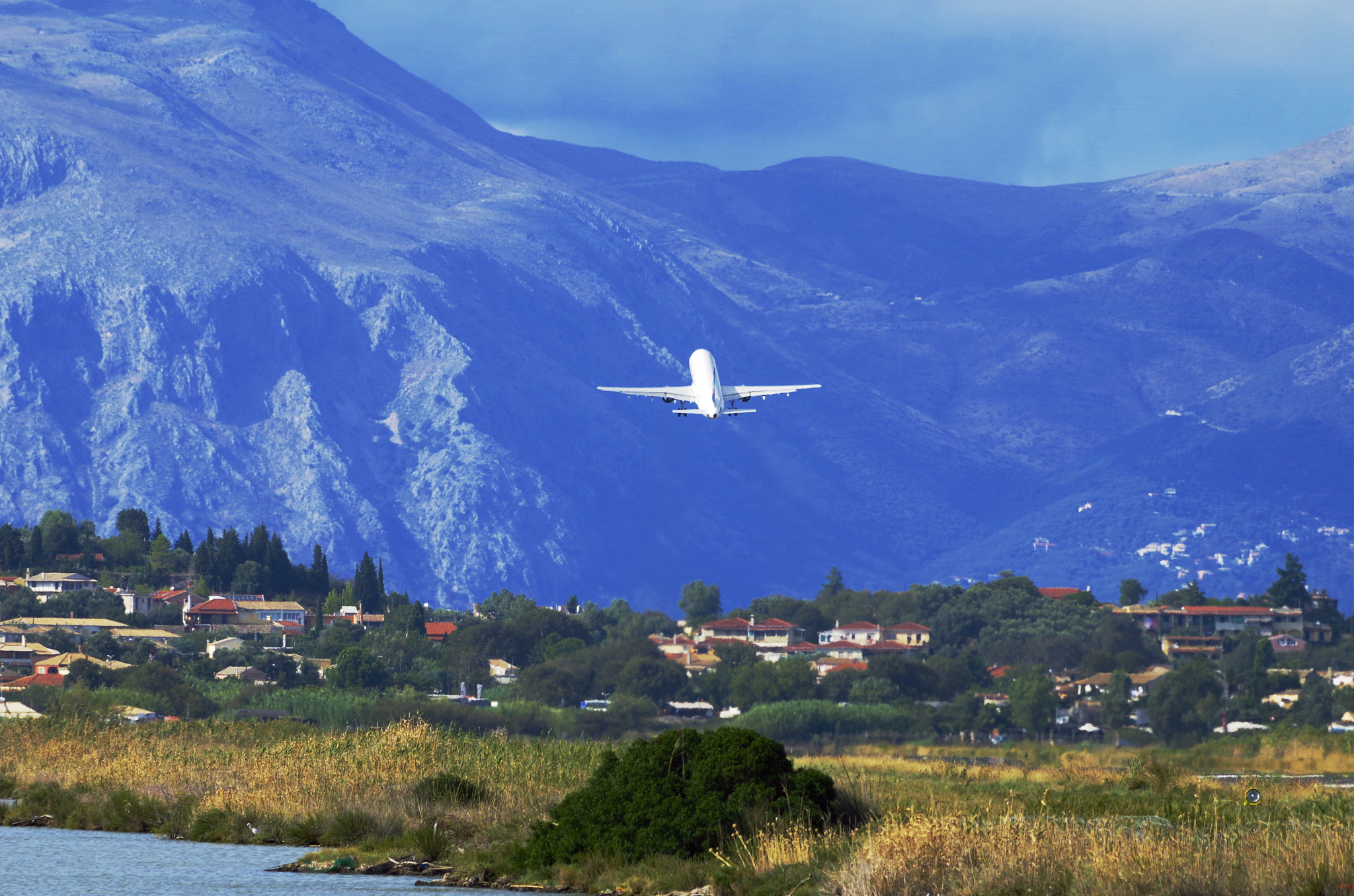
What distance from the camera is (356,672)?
195500 mm

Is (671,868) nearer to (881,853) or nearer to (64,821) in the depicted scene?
(881,853)

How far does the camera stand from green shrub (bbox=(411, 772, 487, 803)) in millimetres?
56062

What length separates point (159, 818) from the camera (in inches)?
2440

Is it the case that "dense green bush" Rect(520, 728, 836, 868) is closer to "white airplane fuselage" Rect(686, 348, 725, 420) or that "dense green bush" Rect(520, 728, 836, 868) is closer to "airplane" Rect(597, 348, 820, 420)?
"airplane" Rect(597, 348, 820, 420)

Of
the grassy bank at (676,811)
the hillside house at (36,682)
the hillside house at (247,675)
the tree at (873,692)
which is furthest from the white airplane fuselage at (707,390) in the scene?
the hillside house at (247,675)

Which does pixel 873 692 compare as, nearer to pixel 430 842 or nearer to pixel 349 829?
pixel 349 829

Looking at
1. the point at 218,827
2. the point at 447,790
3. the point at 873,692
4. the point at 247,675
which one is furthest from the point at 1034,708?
the point at 447,790

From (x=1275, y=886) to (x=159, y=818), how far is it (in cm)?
4010

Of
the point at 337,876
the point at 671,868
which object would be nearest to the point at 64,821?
the point at 337,876

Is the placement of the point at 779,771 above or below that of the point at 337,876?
above

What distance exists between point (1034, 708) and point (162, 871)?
14392 cm

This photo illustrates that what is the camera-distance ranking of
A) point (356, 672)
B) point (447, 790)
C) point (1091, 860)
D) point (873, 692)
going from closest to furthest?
point (1091, 860)
point (447, 790)
point (356, 672)
point (873, 692)

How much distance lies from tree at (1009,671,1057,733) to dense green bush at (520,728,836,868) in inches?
5605

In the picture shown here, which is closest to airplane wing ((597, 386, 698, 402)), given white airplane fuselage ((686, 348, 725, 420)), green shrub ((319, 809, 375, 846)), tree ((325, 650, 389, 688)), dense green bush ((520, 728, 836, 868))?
white airplane fuselage ((686, 348, 725, 420))
